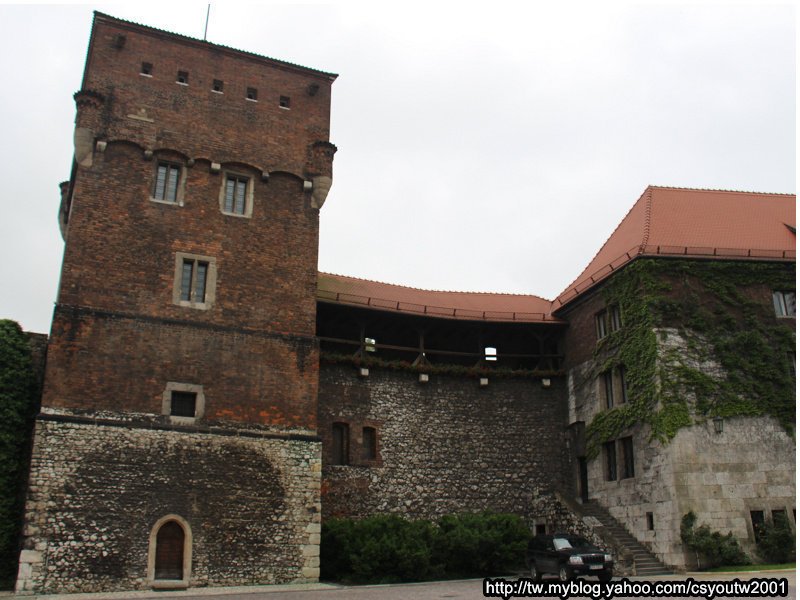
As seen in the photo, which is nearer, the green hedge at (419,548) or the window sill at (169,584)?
the window sill at (169,584)

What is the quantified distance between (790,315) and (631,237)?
556cm

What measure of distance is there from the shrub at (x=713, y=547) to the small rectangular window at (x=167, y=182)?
56.6ft

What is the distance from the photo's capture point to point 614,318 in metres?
25.0

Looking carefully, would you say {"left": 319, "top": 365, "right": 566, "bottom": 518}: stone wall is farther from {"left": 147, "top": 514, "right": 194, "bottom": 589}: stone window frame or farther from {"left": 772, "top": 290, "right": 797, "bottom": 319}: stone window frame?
{"left": 772, "top": 290, "right": 797, "bottom": 319}: stone window frame

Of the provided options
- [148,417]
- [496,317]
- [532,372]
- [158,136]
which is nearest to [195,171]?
[158,136]

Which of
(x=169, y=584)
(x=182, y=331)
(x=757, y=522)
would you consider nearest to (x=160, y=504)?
(x=169, y=584)

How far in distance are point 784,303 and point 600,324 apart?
224 inches

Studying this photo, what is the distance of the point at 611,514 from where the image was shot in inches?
943

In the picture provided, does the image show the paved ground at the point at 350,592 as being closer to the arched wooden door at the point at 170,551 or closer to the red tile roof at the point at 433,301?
the arched wooden door at the point at 170,551

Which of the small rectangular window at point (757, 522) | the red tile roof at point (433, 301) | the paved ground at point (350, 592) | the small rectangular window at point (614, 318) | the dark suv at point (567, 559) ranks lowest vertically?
Result: the paved ground at point (350, 592)

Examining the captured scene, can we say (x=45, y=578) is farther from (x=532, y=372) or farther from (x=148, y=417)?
(x=532, y=372)

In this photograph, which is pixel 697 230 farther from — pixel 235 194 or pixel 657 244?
pixel 235 194

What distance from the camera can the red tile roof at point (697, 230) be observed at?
24.1 meters

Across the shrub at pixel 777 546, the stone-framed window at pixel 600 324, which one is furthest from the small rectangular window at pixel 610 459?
the shrub at pixel 777 546
